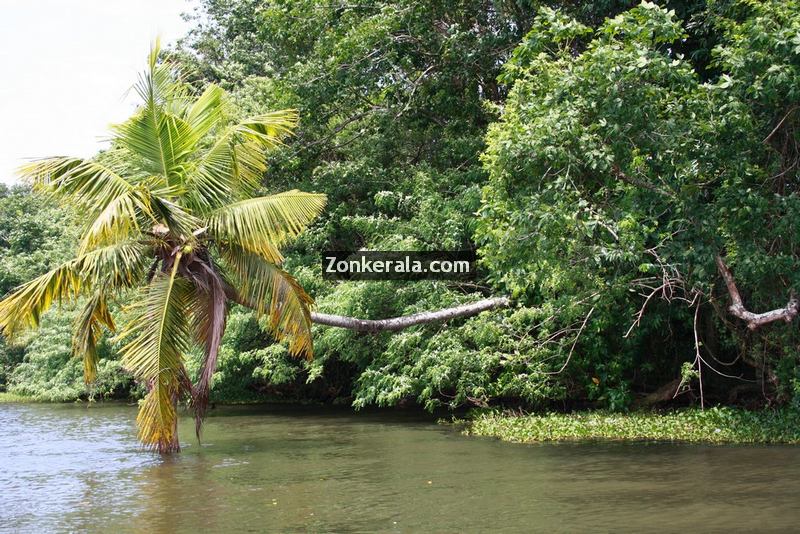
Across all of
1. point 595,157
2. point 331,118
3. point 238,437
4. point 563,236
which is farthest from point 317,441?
point 331,118

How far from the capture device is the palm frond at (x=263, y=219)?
11586 millimetres

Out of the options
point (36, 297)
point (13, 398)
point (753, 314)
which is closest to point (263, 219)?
point (36, 297)

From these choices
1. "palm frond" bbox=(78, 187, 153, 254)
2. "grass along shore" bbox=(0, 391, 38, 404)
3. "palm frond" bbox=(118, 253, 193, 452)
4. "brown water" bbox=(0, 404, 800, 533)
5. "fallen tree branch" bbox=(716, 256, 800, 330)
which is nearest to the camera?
"brown water" bbox=(0, 404, 800, 533)

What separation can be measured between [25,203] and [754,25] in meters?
31.1

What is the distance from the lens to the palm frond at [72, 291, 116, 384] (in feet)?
38.8

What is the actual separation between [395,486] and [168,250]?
4238 millimetres

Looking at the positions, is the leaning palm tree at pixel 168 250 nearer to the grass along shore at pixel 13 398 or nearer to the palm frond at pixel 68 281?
the palm frond at pixel 68 281

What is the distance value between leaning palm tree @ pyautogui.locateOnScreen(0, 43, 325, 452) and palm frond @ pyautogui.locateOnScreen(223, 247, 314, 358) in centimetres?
1

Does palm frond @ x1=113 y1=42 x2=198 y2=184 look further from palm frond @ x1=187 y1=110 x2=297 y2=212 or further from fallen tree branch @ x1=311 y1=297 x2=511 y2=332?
fallen tree branch @ x1=311 y1=297 x2=511 y2=332

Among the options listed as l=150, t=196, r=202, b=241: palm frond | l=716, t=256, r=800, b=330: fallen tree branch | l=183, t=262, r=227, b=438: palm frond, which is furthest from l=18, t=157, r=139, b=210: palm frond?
l=716, t=256, r=800, b=330: fallen tree branch

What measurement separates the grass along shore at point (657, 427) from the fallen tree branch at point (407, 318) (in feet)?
6.13

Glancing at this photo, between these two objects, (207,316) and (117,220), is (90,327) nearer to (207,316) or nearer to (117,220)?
(207,316)

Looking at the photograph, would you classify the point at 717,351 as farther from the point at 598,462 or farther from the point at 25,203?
the point at 25,203

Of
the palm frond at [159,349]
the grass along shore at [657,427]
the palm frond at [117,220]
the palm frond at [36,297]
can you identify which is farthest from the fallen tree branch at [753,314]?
the palm frond at [36,297]
